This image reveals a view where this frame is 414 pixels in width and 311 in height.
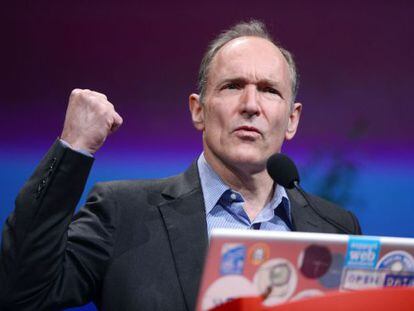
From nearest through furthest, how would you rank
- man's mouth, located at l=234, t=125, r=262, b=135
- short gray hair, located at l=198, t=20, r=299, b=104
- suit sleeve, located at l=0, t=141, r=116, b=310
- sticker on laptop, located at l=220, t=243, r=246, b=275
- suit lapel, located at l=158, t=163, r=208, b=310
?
sticker on laptop, located at l=220, t=243, r=246, b=275
suit sleeve, located at l=0, t=141, r=116, b=310
suit lapel, located at l=158, t=163, r=208, b=310
man's mouth, located at l=234, t=125, r=262, b=135
short gray hair, located at l=198, t=20, r=299, b=104

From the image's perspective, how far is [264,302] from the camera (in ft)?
2.86

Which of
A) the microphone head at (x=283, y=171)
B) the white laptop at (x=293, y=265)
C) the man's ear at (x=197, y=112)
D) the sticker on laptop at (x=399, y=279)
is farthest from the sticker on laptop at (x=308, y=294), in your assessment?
the man's ear at (x=197, y=112)

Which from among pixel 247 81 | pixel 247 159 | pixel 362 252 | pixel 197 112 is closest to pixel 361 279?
pixel 362 252

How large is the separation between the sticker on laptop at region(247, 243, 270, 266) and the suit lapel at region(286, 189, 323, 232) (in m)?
0.84

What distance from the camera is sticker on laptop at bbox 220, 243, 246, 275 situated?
0.85 metres

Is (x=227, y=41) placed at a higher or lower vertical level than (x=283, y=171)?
higher

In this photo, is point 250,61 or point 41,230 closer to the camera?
point 41,230

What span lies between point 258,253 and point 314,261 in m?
0.09

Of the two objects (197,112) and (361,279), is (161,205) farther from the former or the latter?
(361,279)

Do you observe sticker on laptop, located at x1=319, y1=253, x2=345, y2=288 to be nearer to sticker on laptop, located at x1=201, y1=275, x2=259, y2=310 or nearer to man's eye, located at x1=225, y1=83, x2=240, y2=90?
sticker on laptop, located at x1=201, y1=275, x2=259, y2=310

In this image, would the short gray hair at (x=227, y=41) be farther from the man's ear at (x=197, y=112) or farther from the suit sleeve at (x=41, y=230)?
the suit sleeve at (x=41, y=230)

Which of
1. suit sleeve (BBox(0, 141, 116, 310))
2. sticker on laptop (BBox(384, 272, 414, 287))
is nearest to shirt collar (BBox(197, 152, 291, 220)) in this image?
suit sleeve (BBox(0, 141, 116, 310))

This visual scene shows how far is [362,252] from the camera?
913mm

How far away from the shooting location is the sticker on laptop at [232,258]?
0.85m
